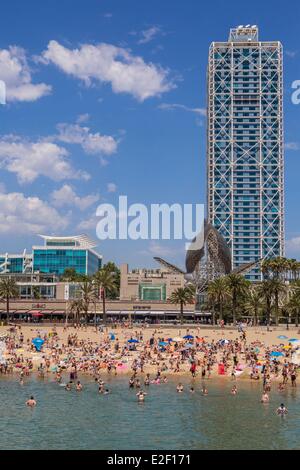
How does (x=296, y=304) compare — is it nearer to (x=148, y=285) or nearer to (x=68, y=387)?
(x=148, y=285)

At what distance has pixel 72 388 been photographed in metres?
44.4

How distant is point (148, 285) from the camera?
118375 millimetres

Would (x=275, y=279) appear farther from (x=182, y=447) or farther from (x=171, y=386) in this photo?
(x=182, y=447)

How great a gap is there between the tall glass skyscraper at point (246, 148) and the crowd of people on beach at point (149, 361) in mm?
121017

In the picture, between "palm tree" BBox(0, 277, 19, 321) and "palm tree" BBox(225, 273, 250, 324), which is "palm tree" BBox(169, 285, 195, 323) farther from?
"palm tree" BBox(0, 277, 19, 321)

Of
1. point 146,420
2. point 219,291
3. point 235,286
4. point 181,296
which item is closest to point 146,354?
point 146,420

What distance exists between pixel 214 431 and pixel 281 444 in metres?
3.89

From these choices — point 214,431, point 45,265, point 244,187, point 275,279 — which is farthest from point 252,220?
point 214,431

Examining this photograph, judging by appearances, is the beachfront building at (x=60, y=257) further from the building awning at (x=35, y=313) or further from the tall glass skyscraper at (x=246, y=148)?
the building awning at (x=35, y=313)

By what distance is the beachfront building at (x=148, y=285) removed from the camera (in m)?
117

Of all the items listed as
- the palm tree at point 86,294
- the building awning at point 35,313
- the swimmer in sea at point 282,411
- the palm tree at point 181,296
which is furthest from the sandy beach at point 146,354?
the building awning at point 35,313

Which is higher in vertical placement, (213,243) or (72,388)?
(213,243)

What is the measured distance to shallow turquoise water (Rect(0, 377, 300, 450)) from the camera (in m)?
→ 28.7

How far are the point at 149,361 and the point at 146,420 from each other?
22671mm
